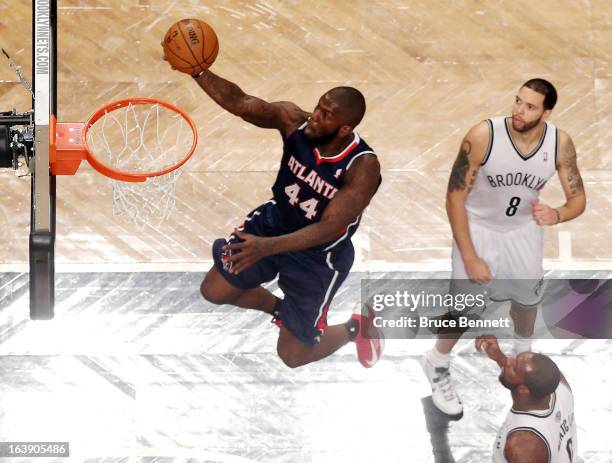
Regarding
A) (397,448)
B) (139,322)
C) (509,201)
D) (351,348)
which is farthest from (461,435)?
(139,322)

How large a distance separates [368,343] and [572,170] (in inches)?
55.3

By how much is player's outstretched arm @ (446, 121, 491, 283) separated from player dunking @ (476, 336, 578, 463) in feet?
1.41

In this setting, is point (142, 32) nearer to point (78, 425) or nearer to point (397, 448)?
point (78, 425)

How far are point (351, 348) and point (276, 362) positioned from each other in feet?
1.33

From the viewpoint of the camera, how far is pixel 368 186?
500cm

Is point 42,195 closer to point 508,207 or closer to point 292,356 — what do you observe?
point 292,356

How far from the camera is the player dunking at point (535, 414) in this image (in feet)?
16.9

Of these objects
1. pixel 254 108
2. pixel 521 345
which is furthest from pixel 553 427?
pixel 254 108

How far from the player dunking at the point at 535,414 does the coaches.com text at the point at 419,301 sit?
27cm

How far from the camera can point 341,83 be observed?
5797 mm

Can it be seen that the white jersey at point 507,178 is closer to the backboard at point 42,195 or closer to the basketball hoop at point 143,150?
the basketball hoop at point 143,150

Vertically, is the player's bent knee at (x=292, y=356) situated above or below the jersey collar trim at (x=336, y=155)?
below

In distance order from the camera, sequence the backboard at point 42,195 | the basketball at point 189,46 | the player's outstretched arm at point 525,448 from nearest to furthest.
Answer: the backboard at point 42,195 < the basketball at point 189,46 < the player's outstretched arm at point 525,448

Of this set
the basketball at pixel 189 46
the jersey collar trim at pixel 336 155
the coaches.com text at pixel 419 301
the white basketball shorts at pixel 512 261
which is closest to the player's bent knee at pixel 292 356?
the coaches.com text at pixel 419 301
